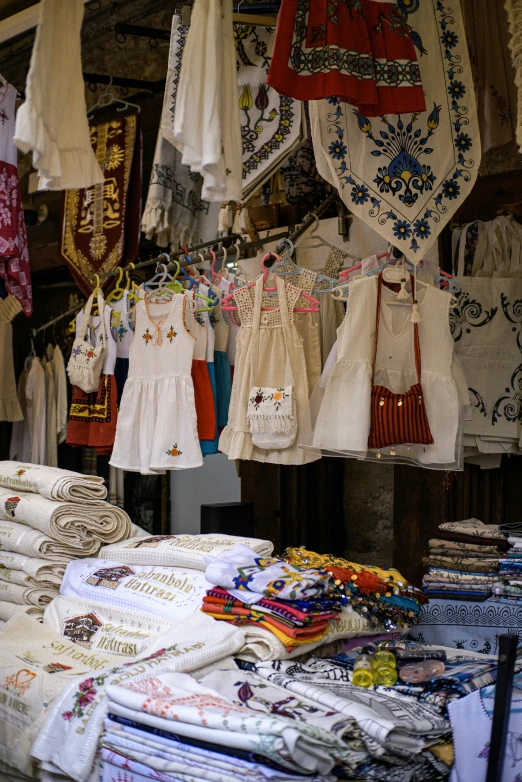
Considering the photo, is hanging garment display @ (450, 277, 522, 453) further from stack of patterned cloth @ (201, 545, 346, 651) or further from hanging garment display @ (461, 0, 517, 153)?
stack of patterned cloth @ (201, 545, 346, 651)

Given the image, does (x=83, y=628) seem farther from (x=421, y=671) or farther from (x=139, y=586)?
(x=421, y=671)

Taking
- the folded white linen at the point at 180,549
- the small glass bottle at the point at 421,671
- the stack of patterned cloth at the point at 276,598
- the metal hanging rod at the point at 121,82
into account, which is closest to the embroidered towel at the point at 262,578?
the stack of patterned cloth at the point at 276,598

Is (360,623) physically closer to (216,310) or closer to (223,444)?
(223,444)

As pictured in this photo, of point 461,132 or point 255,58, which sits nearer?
point 461,132

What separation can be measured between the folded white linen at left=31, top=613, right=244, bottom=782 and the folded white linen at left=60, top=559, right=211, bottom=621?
25 cm

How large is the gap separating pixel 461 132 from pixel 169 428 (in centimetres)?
190

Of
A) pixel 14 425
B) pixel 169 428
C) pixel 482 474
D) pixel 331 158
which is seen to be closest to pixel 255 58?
pixel 331 158

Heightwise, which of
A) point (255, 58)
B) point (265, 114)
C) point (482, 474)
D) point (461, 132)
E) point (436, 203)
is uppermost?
point (255, 58)

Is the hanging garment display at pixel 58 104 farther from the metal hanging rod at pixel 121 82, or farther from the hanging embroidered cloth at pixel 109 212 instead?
the metal hanging rod at pixel 121 82

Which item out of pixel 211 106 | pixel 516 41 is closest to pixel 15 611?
pixel 211 106

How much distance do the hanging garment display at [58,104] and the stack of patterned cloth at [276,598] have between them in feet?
4.33

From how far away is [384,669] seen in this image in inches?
94.9

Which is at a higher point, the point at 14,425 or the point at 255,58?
the point at 255,58

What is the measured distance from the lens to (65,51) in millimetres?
2857
